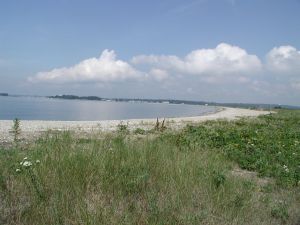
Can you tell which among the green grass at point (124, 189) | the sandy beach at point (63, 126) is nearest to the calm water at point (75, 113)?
the sandy beach at point (63, 126)

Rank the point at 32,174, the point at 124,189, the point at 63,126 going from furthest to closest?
the point at 63,126
the point at 124,189
the point at 32,174

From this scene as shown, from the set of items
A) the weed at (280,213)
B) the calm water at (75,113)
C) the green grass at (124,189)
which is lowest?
the calm water at (75,113)

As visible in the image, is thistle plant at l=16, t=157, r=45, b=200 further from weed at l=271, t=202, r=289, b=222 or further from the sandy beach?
the sandy beach

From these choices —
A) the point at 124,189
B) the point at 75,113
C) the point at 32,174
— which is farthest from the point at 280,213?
the point at 75,113

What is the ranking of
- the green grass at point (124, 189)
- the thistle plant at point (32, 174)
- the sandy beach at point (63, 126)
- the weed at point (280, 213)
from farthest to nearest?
the sandy beach at point (63, 126), the weed at point (280, 213), the thistle plant at point (32, 174), the green grass at point (124, 189)

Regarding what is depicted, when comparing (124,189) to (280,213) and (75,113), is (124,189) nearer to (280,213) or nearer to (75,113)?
(280,213)

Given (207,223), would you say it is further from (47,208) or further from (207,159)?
(207,159)

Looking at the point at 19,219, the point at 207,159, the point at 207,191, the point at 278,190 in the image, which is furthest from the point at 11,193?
the point at 278,190

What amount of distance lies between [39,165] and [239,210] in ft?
9.27

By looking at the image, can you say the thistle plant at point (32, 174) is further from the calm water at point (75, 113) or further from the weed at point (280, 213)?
the calm water at point (75, 113)

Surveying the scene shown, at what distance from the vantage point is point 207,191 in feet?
18.0

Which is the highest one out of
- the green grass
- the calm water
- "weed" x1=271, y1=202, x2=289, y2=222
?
the green grass

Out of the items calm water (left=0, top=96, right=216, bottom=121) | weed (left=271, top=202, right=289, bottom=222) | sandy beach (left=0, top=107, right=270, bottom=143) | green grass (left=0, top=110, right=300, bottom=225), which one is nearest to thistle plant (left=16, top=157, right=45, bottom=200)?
green grass (left=0, top=110, right=300, bottom=225)

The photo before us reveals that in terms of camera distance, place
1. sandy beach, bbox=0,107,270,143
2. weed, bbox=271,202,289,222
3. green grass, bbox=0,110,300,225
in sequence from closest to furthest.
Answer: green grass, bbox=0,110,300,225 → weed, bbox=271,202,289,222 → sandy beach, bbox=0,107,270,143
